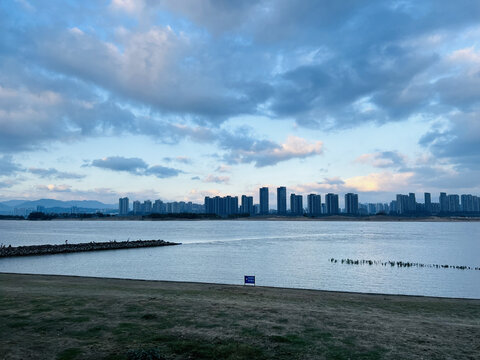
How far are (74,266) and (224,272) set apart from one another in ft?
83.6

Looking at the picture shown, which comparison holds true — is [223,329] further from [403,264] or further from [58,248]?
[58,248]

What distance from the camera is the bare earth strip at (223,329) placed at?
12.4 metres

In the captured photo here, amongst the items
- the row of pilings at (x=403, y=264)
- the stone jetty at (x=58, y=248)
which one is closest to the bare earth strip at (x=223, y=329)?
the row of pilings at (x=403, y=264)

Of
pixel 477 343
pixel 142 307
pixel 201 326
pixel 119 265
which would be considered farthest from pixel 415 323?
pixel 119 265

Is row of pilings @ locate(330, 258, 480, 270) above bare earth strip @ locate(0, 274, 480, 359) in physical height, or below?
below

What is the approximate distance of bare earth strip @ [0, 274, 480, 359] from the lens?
12.4 metres

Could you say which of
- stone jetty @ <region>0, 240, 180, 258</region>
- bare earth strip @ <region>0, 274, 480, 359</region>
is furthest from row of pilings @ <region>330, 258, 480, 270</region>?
stone jetty @ <region>0, 240, 180, 258</region>

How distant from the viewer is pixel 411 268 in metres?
55.2

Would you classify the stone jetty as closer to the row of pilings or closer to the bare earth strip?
the row of pilings

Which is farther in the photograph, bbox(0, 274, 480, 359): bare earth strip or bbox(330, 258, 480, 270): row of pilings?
bbox(330, 258, 480, 270): row of pilings

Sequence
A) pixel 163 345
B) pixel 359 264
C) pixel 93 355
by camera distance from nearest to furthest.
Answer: pixel 93 355 < pixel 163 345 < pixel 359 264

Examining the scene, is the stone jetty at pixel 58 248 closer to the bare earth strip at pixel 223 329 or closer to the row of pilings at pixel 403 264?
the row of pilings at pixel 403 264

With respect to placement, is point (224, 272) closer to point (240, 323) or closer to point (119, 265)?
point (119, 265)

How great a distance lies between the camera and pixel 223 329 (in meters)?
14.9
